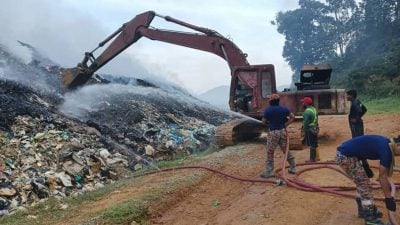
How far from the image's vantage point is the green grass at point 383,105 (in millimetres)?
21056

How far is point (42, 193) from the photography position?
899 cm

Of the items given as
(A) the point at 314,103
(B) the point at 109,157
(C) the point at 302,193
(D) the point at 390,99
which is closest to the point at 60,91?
(B) the point at 109,157

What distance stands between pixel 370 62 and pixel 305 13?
1753cm

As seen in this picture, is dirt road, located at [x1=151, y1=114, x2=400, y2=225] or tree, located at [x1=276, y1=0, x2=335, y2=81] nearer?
dirt road, located at [x1=151, y1=114, x2=400, y2=225]

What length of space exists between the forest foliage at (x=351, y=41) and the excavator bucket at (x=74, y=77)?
58.7 ft

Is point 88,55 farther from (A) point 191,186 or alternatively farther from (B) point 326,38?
(B) point 326,38

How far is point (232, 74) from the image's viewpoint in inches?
493

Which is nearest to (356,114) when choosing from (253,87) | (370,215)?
(253,87)

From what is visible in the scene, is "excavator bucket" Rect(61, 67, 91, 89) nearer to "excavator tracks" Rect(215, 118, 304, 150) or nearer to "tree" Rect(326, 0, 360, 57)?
"excavator tracks" Rect(215, 118, 304, 150)

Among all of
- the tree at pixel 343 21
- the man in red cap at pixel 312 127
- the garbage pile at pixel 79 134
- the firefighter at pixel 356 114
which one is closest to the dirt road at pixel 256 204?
the man in red cap at pixel 312 127

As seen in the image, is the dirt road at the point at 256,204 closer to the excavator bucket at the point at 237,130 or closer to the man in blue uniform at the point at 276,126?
A: the man in blue uniform at the point at 276,126

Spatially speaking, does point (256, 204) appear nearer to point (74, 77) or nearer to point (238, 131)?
point (238, 131)

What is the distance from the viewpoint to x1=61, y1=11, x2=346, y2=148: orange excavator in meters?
12.0

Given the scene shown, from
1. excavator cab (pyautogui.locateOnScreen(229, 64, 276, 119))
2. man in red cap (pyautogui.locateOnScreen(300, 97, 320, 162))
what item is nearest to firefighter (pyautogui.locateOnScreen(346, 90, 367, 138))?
man in red cap (pyautogui.locateOnScreen(300, 97, 320, 162))
